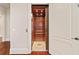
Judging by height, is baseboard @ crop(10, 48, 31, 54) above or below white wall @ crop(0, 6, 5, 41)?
below

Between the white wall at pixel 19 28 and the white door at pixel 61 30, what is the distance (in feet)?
1.13

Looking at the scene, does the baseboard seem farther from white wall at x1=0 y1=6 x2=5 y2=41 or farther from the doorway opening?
white wall at x1=0 y1=6 x2=5 y2=41

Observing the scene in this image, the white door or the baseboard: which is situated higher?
the white door

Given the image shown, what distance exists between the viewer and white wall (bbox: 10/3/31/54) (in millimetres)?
1656

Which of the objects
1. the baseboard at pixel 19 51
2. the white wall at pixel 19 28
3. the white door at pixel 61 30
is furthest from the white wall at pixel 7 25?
the white door at pixel 61 30

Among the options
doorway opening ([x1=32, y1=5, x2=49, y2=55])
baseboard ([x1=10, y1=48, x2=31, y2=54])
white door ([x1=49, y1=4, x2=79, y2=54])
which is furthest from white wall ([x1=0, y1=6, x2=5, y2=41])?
white door ([x1=49, y1=4, x2=79, y2=54])

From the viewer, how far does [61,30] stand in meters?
1.75

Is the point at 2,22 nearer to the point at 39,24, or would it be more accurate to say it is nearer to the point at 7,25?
the point at 7,25

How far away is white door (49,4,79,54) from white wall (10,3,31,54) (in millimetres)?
345

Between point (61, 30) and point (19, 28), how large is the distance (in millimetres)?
596

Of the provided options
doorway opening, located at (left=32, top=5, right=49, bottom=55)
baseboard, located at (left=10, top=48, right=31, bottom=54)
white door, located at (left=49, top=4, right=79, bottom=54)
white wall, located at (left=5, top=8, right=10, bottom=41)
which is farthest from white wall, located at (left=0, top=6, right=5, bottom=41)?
white door, located at (left=49, top=4, right=79, bottom=54)

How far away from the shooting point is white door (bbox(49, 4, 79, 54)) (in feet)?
5.55

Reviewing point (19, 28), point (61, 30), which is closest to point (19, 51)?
point (19, 28)

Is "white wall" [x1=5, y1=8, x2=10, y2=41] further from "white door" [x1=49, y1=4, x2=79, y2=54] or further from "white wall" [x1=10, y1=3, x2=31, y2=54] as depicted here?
"white door" [x1=49, y1=4, x2=79, y2=54]
